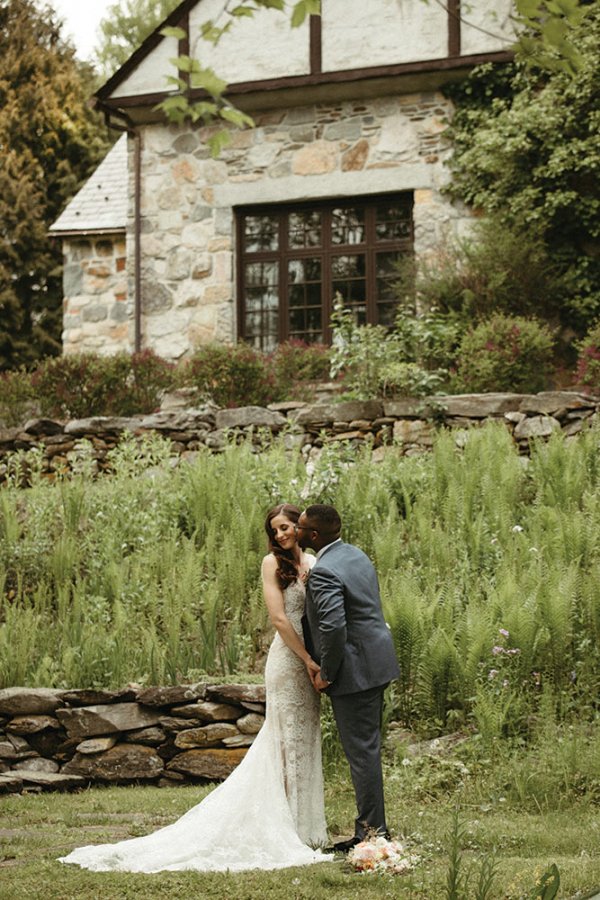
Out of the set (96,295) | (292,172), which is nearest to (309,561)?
(292,172)

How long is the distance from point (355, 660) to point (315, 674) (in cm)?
27

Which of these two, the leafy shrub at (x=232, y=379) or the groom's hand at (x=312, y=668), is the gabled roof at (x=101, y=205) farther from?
the groom's hand at (x=312, y=668)

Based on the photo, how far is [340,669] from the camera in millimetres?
5188

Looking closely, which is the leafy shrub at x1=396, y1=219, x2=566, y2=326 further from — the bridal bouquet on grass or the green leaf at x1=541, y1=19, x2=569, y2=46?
the green leaf at x1=541, y1=19, x2=569, y2=46

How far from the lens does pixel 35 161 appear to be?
23609mm

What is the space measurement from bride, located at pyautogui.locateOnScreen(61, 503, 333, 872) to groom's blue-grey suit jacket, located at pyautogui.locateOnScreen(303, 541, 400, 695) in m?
0.21

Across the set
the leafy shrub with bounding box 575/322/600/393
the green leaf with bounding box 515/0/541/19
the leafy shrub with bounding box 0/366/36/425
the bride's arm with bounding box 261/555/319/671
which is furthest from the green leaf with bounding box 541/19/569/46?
the leafy shrub with bounding box 0/366/36/425

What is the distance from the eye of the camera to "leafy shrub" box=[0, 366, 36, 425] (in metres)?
13.2

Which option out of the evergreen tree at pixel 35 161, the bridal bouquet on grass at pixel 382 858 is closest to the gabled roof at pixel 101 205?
the evergreen tree at pixel 35 161

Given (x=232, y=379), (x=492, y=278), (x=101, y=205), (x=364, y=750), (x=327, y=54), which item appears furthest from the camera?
(x=101, y=205)

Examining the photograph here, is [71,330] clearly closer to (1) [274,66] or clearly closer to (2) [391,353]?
(1) [274,66]

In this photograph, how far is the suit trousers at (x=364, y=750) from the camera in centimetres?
512

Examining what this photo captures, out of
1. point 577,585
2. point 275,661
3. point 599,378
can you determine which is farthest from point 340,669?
point 599,378

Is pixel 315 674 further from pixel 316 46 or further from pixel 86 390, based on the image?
pixel 316 46
